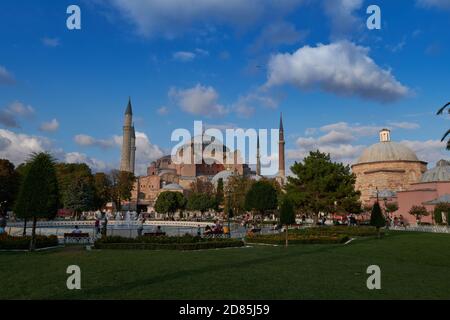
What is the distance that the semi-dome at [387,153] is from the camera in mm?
55875

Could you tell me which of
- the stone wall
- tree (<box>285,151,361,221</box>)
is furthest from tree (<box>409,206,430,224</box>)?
the stone wall

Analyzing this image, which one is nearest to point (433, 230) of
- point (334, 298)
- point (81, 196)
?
point (334, 298)

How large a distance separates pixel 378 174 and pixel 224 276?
51.8 m

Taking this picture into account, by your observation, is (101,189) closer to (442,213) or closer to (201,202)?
(201,202)

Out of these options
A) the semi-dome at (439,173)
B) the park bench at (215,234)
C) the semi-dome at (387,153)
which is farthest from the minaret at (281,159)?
the park bench at (215,234)

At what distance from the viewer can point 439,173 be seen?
43.3 meters

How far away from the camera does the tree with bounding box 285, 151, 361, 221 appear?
2767 centimetres

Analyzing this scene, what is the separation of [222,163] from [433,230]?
79.3m

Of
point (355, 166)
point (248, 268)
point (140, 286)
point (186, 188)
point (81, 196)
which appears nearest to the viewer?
point (140, 286)

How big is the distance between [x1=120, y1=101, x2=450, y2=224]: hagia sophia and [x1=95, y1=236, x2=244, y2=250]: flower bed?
20.7 m

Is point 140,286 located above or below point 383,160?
below

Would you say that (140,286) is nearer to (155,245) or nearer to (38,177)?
(155,245)
